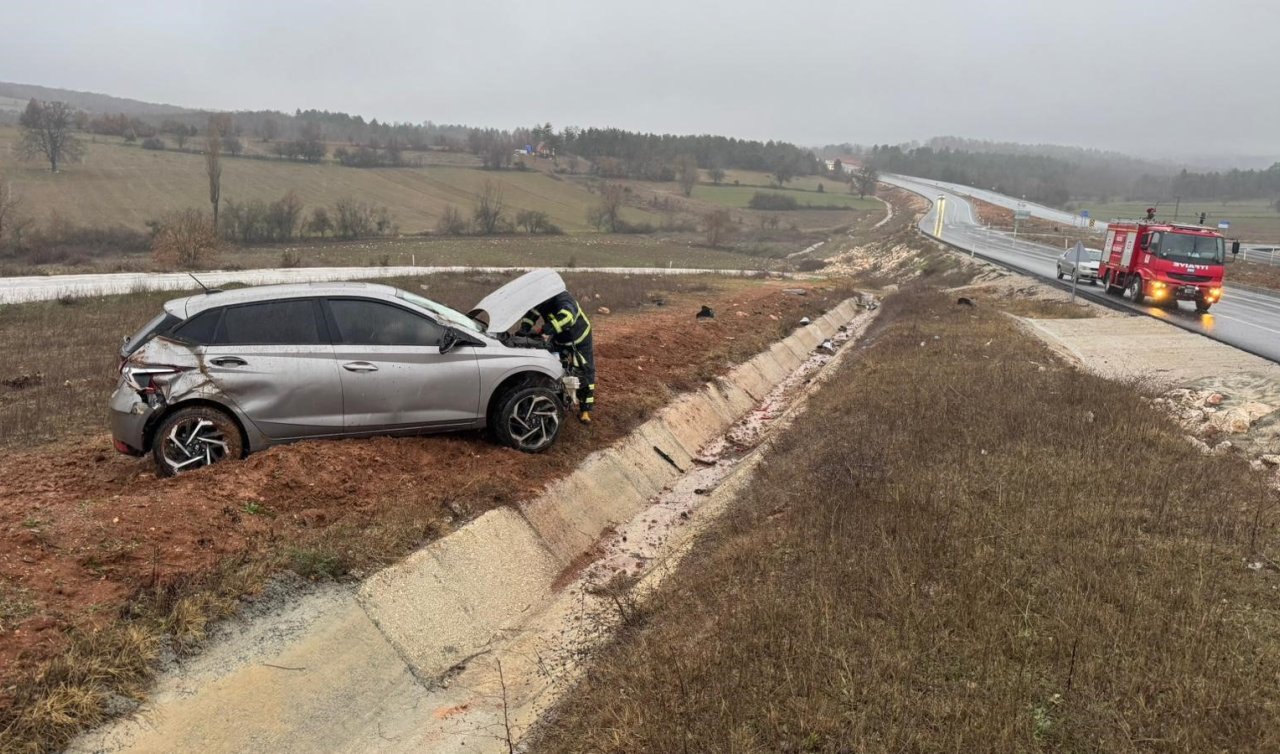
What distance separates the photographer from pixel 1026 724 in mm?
4094

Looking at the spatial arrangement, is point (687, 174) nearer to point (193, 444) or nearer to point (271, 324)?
point (271, 324)

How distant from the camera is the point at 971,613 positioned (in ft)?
17.2

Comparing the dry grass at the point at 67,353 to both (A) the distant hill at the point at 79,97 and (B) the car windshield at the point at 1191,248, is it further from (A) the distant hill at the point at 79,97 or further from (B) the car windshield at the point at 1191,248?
(A) the distant hill at the point at 79,97

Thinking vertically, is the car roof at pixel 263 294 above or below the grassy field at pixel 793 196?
below

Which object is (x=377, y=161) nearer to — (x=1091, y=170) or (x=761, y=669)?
(x=761, y=669)

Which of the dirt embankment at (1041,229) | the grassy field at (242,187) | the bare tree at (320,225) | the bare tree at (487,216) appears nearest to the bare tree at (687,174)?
the grassy field at (242,187)

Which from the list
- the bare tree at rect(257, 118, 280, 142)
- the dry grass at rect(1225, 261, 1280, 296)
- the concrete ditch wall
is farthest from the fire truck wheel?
the bare tree at rect(257, 118, 280, 142)

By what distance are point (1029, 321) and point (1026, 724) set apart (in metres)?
19.6

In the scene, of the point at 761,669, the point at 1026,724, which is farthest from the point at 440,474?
the point at 1026,724

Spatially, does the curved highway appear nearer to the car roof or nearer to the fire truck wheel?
the fire truck wheel

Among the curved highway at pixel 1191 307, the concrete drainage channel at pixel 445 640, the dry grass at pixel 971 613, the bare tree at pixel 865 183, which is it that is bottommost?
the concrete drainage channel at pixel 445 640

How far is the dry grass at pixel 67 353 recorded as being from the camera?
9.48 m

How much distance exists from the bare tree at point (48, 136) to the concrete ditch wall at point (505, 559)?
82494 millimetres

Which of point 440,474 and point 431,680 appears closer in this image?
point 431,680
